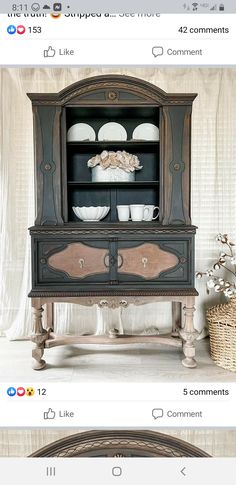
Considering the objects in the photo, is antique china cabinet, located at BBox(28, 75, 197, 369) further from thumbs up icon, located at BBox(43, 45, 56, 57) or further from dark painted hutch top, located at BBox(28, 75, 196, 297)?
thumbs up icon, located at BBox(43, 45, 56, 57)

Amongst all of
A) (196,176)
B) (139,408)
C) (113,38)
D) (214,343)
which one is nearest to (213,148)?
(196,176)

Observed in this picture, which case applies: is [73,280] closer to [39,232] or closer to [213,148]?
[39,232]

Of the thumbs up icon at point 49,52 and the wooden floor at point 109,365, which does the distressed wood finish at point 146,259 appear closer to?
the wooden floor at point 109,365

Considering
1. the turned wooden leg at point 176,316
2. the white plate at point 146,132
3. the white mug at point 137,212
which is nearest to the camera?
the white mug at point 137,212

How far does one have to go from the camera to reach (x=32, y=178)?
2.46 metres

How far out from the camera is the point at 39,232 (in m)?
1.98

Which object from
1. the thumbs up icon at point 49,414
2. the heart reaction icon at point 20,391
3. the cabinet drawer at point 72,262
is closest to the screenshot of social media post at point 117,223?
the cabinet drawer at point 72,262

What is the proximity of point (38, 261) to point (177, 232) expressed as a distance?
0.63m

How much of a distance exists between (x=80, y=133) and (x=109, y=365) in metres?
1.12

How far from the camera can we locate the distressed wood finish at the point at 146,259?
2.01 m

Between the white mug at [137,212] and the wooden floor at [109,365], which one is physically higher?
the white mug at [137,212]

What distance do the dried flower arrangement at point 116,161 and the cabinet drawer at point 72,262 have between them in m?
0.41


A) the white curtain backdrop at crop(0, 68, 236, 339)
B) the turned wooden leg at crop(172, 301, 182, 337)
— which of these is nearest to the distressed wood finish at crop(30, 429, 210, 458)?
the turned wooden leg at crop(172, 301, 182, 337)

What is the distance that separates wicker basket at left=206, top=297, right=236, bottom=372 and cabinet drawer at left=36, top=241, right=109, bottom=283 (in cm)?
57
